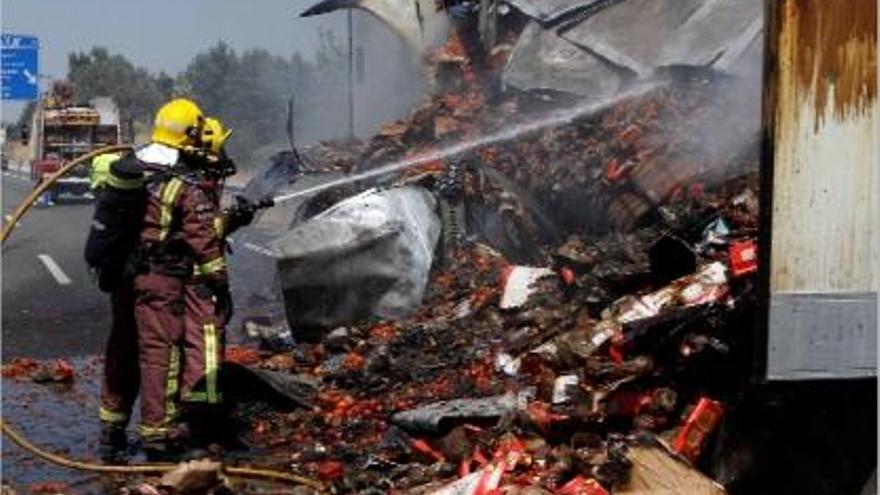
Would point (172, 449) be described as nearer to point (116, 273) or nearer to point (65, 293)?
point (116, 273)

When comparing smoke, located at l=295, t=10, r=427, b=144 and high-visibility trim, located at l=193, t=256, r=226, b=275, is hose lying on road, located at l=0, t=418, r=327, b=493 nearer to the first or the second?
high-visibility trim, located at l=193, t=256, r=226, b=275

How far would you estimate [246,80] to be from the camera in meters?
56.4

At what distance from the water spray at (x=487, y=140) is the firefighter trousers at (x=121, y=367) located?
11.1 ft

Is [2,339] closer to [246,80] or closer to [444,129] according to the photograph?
[444,129]

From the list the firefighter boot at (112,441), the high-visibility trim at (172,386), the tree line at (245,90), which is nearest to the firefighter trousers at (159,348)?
the high-visibility trim at (172,386)

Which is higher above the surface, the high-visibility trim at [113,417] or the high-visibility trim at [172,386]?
the high-visibility trim at [172,386]

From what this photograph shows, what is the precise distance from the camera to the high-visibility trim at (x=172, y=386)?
5707 mm

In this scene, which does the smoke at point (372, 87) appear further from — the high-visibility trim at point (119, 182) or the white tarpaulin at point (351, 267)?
the high-visibility trim at point (119, 182)

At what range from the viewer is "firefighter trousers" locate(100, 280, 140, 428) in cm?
588

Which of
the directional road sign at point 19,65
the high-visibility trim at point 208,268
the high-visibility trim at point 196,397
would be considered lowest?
the high-visibility trim at point 196,397

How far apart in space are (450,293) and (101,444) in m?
3.09

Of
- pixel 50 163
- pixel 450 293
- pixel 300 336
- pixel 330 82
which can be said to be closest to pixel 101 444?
pixel 300 336

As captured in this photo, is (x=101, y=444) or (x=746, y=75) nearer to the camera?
(x=101, y=444)

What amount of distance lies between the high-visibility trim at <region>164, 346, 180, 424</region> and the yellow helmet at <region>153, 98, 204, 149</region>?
1.11m
